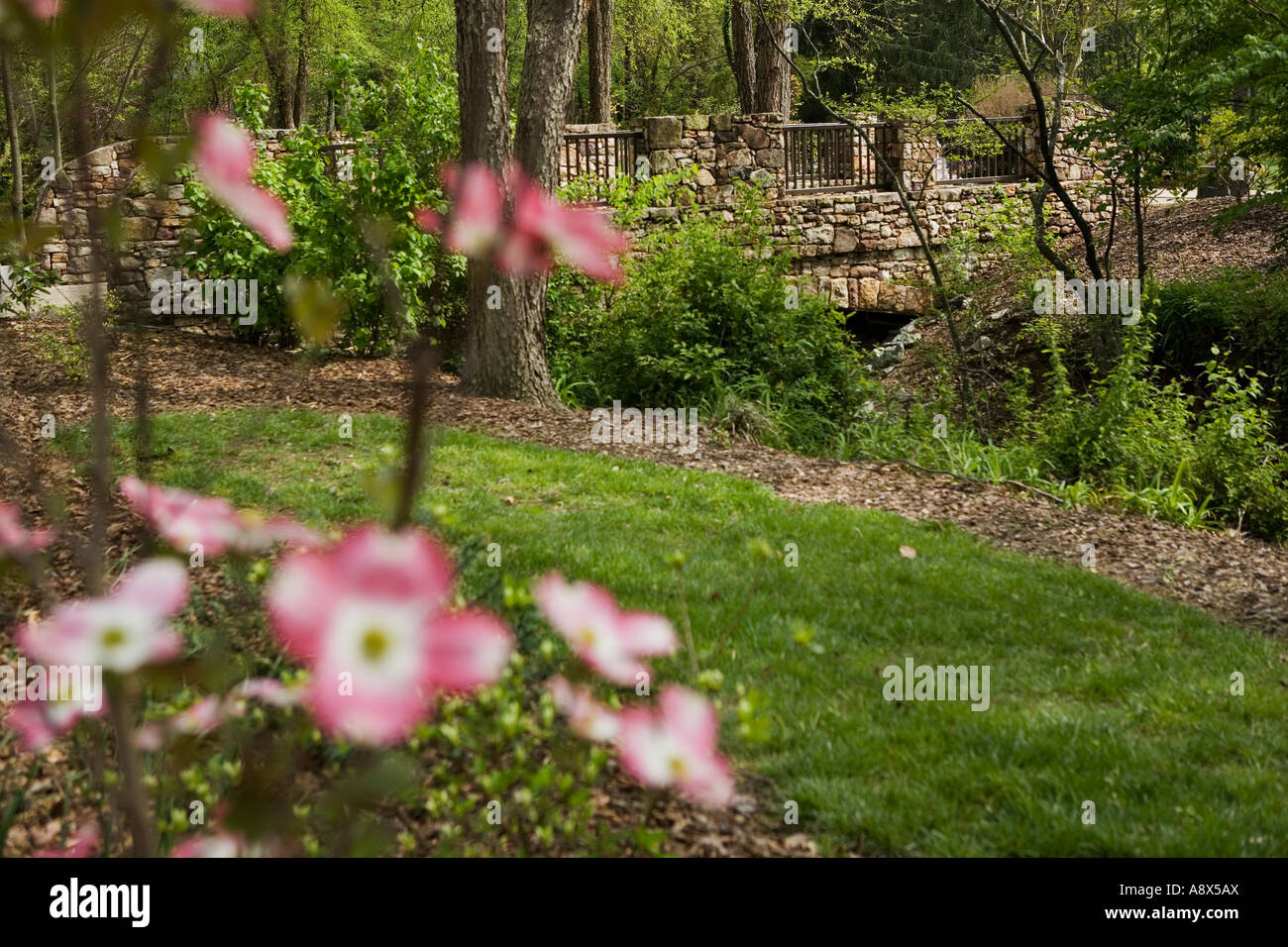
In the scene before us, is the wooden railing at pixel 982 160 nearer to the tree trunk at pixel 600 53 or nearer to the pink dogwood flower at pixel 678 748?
the tree trunk at pixel 600 53

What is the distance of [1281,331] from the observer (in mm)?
10930

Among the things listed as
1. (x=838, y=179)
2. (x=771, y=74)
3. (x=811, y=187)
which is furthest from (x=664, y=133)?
(x=771, y=74)

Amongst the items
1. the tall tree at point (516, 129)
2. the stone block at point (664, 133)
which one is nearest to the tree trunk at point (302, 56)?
the stone block at point (664, 133)

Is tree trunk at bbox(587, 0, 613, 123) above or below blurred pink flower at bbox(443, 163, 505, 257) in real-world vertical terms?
above

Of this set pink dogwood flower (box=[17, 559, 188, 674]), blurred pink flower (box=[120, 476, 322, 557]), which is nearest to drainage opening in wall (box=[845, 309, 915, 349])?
blurred pink flower (box=[120, 476, 322, 557])

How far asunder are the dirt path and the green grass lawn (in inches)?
17.7

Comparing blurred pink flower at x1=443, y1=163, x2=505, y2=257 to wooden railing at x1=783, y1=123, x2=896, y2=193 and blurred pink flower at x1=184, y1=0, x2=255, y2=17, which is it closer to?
blurred pink flower at x1=184, y1=0, x2=255, y2=17

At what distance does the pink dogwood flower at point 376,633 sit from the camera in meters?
1.00

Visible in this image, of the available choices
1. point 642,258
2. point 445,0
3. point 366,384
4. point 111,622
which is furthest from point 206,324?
point 445,0

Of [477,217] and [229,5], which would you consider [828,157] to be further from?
[477,217]

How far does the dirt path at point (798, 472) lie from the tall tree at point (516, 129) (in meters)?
0.36

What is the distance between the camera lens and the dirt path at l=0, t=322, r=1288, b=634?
237 inches
